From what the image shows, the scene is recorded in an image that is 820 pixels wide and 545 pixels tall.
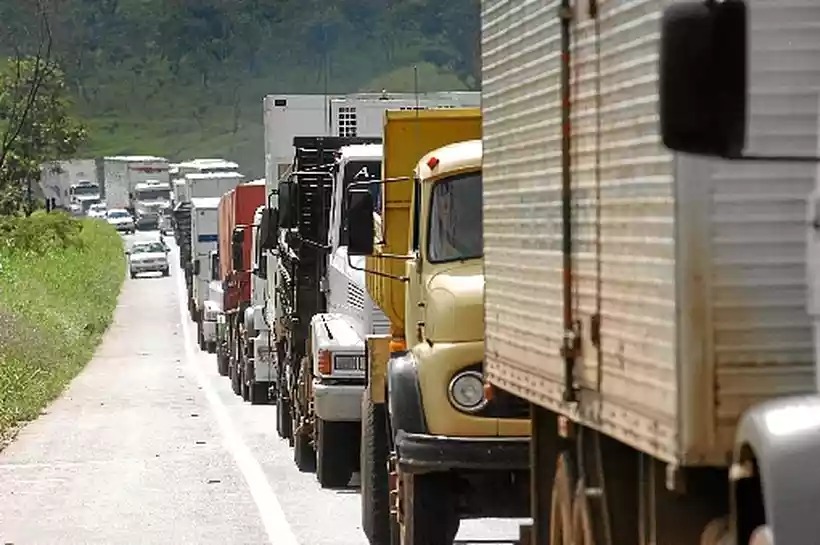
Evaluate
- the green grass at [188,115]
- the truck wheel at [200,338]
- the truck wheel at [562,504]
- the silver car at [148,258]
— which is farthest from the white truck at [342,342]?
the green grass at [188,115]

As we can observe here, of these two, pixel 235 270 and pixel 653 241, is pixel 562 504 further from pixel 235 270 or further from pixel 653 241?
pixel 235 270

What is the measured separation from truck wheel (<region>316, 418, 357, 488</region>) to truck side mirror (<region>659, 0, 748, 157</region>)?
40.2ft

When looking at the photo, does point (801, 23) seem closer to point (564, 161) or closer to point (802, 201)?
point (802, 201)

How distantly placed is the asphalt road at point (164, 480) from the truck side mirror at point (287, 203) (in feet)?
7.43

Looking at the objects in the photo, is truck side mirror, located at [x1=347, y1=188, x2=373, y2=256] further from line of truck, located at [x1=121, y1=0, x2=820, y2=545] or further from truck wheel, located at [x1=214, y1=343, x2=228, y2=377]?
truck wheel, located at [x1=214, y1=343, x2=228, y2=377]

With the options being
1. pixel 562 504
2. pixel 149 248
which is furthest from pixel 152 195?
pixel 562 504

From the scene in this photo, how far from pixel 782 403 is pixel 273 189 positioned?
20.2 meters

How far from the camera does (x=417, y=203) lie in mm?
12125

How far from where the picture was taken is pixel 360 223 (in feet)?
41.2

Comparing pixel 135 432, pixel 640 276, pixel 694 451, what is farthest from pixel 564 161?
pixel 135 432

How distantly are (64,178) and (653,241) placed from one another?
11428 cm

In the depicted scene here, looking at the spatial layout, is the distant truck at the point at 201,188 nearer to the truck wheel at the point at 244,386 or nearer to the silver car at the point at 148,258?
the truck wheel at the point at 244,386

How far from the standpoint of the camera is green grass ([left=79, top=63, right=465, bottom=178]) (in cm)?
16475

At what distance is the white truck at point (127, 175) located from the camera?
10775 centimetres
